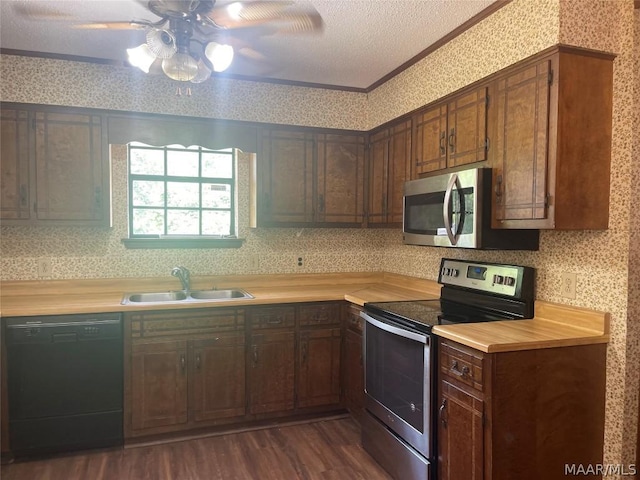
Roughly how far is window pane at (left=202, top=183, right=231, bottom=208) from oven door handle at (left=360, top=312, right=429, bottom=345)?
155 cm

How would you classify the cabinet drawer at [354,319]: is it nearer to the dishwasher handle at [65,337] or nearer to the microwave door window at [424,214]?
the microwave door window at [424,214]

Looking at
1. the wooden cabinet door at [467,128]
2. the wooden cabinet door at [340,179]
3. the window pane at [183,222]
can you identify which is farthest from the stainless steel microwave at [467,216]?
the window pane at [183,222]

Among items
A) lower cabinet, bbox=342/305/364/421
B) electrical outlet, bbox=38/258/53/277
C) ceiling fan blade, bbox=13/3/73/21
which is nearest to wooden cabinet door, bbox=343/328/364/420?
lower cabinet, bbox=342/305/364/421

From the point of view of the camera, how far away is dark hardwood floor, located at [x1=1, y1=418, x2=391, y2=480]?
2.51 metres

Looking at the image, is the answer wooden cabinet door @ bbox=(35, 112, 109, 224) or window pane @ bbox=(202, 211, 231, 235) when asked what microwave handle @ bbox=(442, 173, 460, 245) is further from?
wooden cabinet door @ bbox=(35, 112, 109, 224)

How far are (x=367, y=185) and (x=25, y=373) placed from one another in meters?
2.71

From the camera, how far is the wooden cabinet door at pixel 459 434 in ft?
6.23

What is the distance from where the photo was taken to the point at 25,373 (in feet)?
8.64

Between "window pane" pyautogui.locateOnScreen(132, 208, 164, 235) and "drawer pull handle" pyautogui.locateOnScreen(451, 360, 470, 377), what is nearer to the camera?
"drawer pull handle" pyautogui.locateOnScreen(451, 360, 470, 377)

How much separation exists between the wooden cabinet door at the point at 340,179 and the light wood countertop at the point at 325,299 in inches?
22.1

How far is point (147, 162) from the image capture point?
3445 mm

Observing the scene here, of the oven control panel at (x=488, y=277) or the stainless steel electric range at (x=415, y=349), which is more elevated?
the oven control panel at (x=488, y=277)

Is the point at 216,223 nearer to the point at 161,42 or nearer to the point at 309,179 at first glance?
the point at 309,179

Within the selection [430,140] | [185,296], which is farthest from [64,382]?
[430,140]
